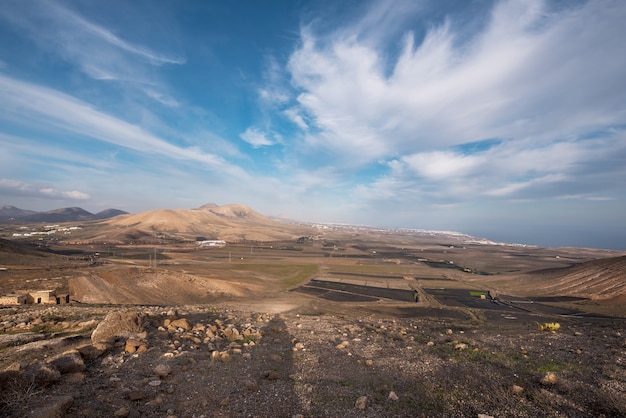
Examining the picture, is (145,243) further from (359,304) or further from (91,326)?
(91,326)

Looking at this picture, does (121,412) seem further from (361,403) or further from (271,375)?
(361,403)

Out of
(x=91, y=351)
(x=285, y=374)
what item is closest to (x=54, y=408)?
(x=91, y=351)

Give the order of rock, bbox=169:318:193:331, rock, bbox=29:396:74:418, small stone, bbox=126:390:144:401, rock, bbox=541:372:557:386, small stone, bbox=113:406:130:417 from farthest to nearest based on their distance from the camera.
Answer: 1. rock, bbox=169:318:193:331
2. rock, bbox=541:372:557:386
3. small stone, bbox=126:390:144:401
4. small stone, bbox=113:406:130:417
5. rock, bbox=29:396:74:418

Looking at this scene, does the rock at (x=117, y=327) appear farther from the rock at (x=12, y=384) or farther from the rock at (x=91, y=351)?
the rock at (x=12, y=384)

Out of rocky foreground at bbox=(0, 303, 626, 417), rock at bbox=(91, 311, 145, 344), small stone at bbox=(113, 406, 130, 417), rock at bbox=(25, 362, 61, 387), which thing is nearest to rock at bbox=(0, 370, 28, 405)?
rocky foreground at bbox=(0, 303, 626, 417)

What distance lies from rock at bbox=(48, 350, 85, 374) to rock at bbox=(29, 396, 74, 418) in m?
1.98

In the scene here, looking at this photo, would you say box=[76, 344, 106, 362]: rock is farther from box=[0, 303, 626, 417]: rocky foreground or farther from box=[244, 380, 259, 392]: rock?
box=[244, 380, 259, 392]: rock

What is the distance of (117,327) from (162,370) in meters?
5.56

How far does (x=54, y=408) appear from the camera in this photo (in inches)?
269

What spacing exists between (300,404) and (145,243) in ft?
484

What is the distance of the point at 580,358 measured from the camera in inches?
555

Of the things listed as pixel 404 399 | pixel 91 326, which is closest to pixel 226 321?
pixel 91 326

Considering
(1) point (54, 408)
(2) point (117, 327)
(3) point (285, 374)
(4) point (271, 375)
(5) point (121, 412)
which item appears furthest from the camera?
(2) point (117, 327)

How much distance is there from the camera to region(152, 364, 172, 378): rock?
388 inches
